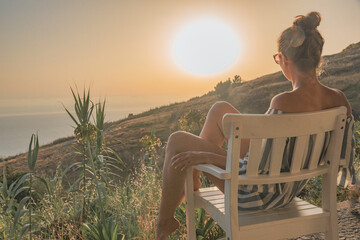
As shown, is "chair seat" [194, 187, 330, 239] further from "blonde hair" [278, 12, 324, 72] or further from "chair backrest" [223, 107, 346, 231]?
"blonde hair" [278, 12, 324, 72]

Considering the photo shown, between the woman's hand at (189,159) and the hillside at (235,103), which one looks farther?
the hillside at (235,103)

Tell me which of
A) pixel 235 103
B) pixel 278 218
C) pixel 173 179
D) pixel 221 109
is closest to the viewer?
pixel 278 218

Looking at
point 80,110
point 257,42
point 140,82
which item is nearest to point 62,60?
point 140,82

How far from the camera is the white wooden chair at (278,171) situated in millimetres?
1300

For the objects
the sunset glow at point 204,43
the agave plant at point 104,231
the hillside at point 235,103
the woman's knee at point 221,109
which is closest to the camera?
the woman's knee at point 221,109

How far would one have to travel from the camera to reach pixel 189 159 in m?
1.53

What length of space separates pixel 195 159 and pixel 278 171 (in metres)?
0.33

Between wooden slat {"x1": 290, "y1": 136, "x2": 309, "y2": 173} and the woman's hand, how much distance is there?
334 mm

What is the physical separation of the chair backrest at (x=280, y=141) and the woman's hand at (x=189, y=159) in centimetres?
19

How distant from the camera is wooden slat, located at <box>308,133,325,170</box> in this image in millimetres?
1438

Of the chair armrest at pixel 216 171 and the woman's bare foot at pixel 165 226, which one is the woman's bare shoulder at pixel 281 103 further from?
the woman's bare foot at pixel 165 226

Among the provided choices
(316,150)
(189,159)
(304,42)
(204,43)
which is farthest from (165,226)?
(204,43)

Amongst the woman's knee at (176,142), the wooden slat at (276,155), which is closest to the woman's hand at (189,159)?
the woman's knee at (176,142)

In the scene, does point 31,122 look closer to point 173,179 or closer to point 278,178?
point 173,179
